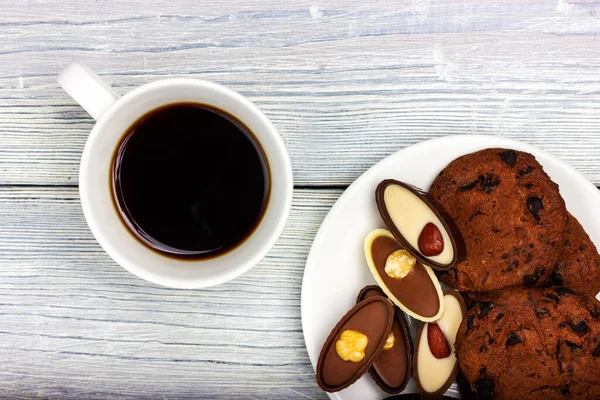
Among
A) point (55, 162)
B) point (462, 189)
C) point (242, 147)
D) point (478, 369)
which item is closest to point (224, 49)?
point (242, 147)

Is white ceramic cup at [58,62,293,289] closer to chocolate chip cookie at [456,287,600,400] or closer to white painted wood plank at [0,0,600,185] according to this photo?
white painted wood plank at [0,0,600,185]

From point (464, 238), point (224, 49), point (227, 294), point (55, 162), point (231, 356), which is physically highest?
point (224, 49)

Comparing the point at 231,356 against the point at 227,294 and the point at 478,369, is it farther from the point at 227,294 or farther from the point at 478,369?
the point at 478,369

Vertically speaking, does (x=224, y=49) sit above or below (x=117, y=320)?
above

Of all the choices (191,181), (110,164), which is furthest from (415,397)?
(110,164)

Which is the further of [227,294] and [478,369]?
[227,294]

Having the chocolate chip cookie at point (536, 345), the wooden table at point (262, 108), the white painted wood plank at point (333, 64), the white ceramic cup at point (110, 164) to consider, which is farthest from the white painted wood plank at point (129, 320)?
the chocolate chip cookie at point (536, 345)
